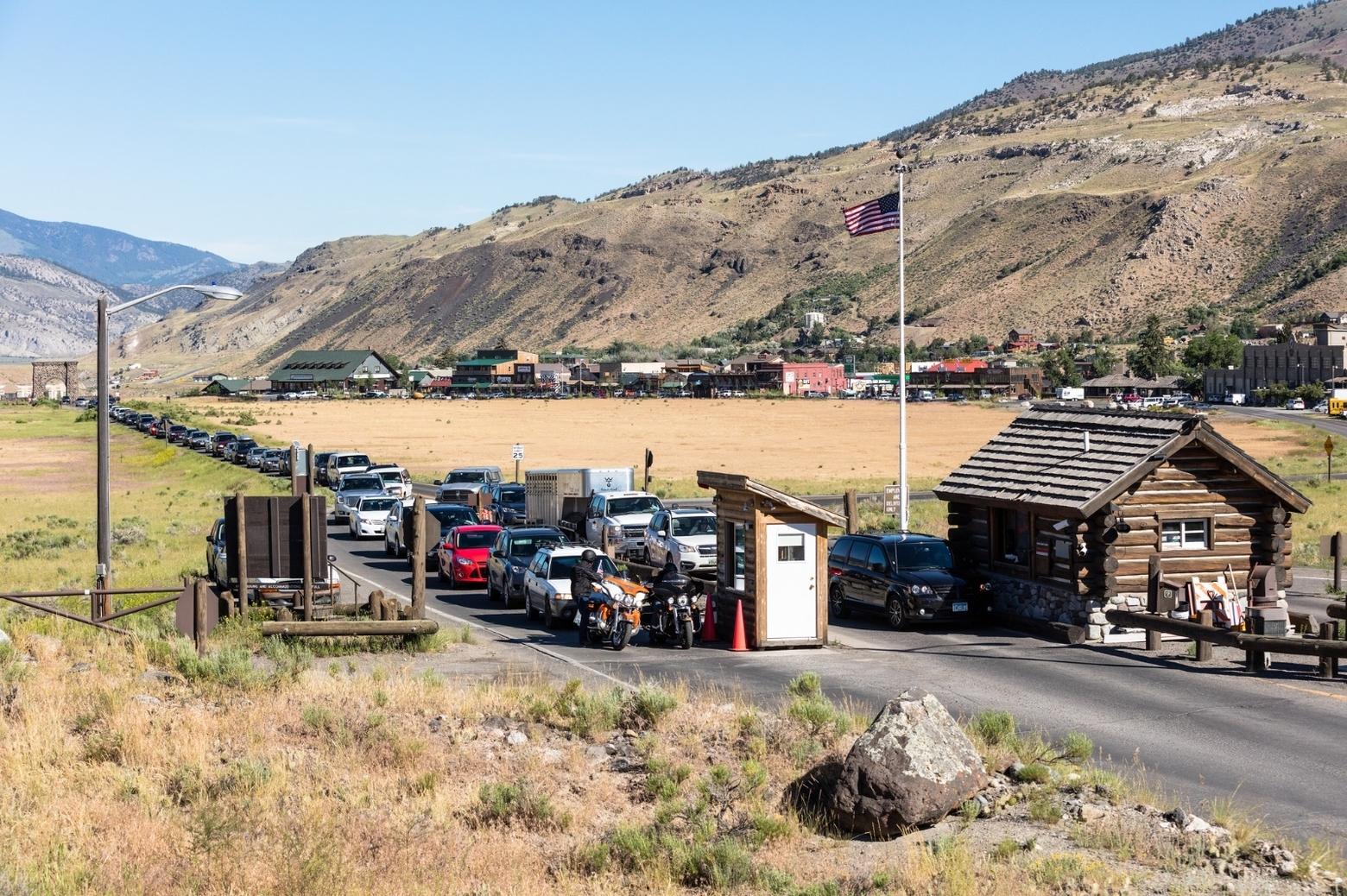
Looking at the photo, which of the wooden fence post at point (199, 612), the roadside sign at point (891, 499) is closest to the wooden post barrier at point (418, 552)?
the wooden fence post at point (199, 612)

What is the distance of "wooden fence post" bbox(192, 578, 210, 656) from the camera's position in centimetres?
2009

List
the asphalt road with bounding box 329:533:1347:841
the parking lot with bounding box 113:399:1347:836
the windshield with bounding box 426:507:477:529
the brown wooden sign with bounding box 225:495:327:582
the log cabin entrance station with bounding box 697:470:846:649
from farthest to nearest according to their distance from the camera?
the windshield with bounding box 426:507:477:529 → the log cabin entrance station with bounding box 697:470:846:649 → the brown wooden sign with bounding box 225:495:327:582 → the parking lot with bounding box 113:399:1347:836 → the asphalt road with bounding box 329:533:1347:841

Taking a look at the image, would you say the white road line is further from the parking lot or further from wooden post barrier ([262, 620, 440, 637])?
wooden post barrier ([262, 620, 440, 637])

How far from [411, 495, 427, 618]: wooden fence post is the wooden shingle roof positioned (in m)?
10.2

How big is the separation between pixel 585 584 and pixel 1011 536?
26.0 feet

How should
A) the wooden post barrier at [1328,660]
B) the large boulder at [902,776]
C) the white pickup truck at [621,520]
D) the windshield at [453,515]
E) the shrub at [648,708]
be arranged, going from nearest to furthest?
the large boulder at [902,776], the shrub at [648,708], the wooden post barrier at [1328,660], the white pickup truck at [621,520], the windshield at [453,515]

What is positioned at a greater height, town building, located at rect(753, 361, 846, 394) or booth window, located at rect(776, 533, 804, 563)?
town building, located at rect(753, 361, 846, 394)

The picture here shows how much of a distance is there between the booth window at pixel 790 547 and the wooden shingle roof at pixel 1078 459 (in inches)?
167

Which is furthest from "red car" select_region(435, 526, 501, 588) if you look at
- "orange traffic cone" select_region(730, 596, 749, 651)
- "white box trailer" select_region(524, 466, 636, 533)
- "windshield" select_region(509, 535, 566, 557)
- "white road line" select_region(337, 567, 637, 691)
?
"orange traffic cone" select_region(730, 596, 749, 651)

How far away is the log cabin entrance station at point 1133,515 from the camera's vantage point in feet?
80.5

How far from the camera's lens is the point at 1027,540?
86.8 ft

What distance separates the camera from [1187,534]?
2517 centimetres

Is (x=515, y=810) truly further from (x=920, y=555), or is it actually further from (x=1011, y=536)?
(x=1011, y=536)

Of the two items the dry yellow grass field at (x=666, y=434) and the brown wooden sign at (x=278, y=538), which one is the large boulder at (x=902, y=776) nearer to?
the brown wooden sign at (x=278, y=538)
